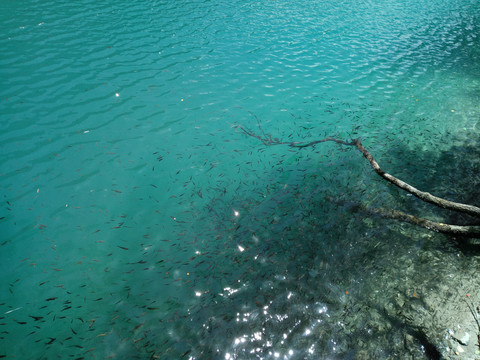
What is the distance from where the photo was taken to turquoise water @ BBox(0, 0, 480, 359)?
557 centimetres

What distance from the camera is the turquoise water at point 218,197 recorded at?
5.57 meters

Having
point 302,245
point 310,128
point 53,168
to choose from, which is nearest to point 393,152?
point 310,128

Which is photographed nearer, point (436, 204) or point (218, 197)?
point (436, 204)

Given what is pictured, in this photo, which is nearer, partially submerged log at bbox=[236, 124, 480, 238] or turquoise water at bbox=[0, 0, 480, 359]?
Result: turquoise water at bbox=[0, 0, 480, 359]

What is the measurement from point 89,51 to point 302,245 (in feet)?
56.8


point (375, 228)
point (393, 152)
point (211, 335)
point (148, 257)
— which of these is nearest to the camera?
point (211, 335)

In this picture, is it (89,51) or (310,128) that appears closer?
(310,128)

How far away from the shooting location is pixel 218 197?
8.84 metres

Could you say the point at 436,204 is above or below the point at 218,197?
above

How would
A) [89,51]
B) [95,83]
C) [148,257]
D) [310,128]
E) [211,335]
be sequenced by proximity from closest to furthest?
[211,335], [148,257], [310,128], [95,83], [89,51]

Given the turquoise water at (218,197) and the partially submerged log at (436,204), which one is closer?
the turquoise water at (218,197)

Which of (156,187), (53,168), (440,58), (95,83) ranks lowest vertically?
(440,58)

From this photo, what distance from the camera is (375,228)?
7.70 meters

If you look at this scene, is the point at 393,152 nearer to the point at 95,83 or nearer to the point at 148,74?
the point at 148,74
